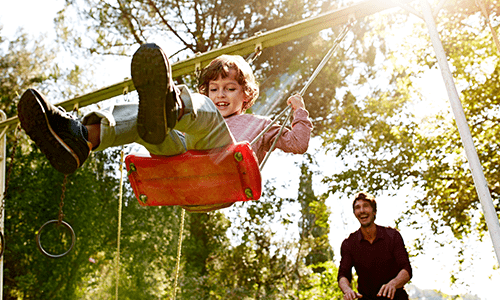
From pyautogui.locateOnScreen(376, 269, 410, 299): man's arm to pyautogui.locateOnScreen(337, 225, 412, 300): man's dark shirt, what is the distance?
0.16 ft

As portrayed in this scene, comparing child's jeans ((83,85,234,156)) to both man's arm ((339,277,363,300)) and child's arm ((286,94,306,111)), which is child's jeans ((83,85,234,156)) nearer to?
child's arm ((286,94,306,111))

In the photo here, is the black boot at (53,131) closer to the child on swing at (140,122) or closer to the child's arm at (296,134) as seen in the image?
the child on swing at (140,122)

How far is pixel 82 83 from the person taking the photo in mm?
9742

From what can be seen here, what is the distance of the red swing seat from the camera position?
1.80 m

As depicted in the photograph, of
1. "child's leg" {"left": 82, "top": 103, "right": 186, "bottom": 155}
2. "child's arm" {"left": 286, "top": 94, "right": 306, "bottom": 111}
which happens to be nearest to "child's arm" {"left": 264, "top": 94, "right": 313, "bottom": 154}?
"child's arm" {"left": 286, "top": 94, "right": 306, "bottom": 111}

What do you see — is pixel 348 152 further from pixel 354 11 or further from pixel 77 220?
pixel 77 220

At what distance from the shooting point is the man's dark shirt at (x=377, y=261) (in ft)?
10.0

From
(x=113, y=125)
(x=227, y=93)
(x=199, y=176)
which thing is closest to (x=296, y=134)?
(x=227, y=93)

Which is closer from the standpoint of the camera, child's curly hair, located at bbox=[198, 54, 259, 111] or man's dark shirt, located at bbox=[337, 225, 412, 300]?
child's curly hair, located at bbox=[198, 54, 259, 111]

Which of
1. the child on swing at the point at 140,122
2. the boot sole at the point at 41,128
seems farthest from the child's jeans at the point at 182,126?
the boot sole at the point at 41,128

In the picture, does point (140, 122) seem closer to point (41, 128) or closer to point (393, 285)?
point (41, 128)

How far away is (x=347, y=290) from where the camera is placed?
2.99m

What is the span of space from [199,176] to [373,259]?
1.74m

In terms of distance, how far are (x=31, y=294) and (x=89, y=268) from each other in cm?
99
